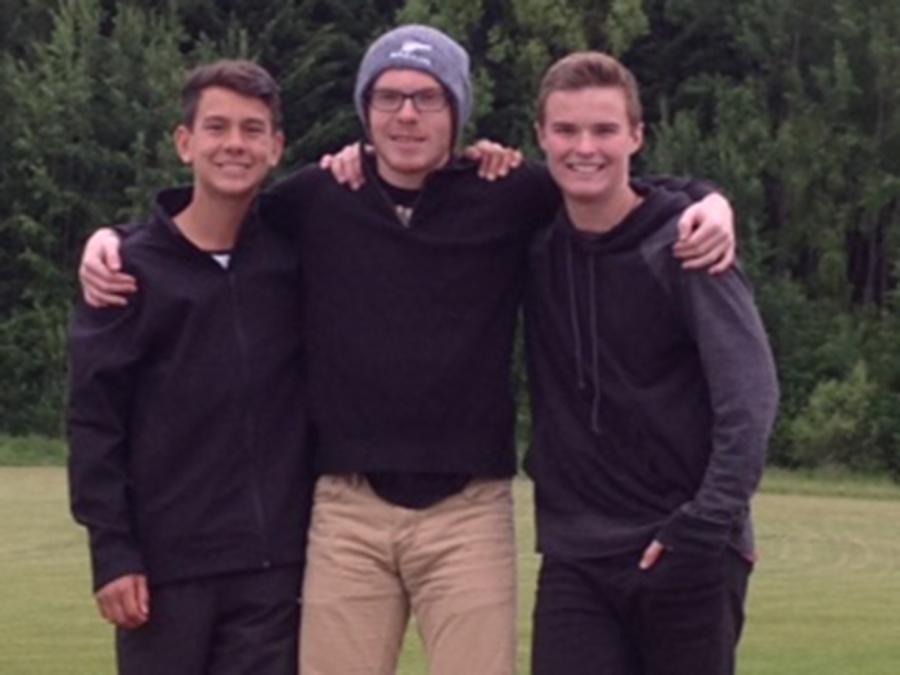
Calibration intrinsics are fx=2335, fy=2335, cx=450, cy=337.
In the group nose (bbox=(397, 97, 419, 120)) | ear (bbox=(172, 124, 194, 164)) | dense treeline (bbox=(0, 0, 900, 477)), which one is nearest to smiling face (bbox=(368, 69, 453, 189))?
nose (bbox=(397, 97, 419, 120))

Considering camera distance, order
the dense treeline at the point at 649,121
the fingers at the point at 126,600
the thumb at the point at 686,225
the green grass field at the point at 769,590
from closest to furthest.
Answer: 1. the thumb at the point at 686,225
2. the fingers at the point at 126,600
3. the green grass field at the point at 769,590
4. the dense treeline at the point at 649,121

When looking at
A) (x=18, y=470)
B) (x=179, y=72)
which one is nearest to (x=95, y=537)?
(x=18, y=470)

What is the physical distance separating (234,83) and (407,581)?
4.46ft

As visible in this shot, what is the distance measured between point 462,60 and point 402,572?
1.33 meters

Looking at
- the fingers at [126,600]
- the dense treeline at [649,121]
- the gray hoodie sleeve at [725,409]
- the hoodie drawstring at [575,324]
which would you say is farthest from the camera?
the dense treeline at [649,121]

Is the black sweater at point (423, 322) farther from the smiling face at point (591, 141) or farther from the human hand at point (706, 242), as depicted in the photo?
the human hand at point (706, 242)

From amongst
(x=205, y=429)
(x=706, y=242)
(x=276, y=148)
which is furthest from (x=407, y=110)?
(x=205, y=429)

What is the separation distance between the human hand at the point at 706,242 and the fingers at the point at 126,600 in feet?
5.26

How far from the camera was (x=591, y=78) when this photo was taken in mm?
5715

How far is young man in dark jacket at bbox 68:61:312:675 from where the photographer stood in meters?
5.93

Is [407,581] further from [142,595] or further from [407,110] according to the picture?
[407,110]

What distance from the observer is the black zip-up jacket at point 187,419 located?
5.93 metres

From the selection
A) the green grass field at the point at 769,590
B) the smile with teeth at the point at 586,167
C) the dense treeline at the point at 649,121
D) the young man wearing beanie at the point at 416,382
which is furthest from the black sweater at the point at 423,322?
the dense treeline at the point at 649,121

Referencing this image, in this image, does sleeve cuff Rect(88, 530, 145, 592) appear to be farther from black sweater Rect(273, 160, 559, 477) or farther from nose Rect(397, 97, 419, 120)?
nose Rect(397, 97, 419, 120)
